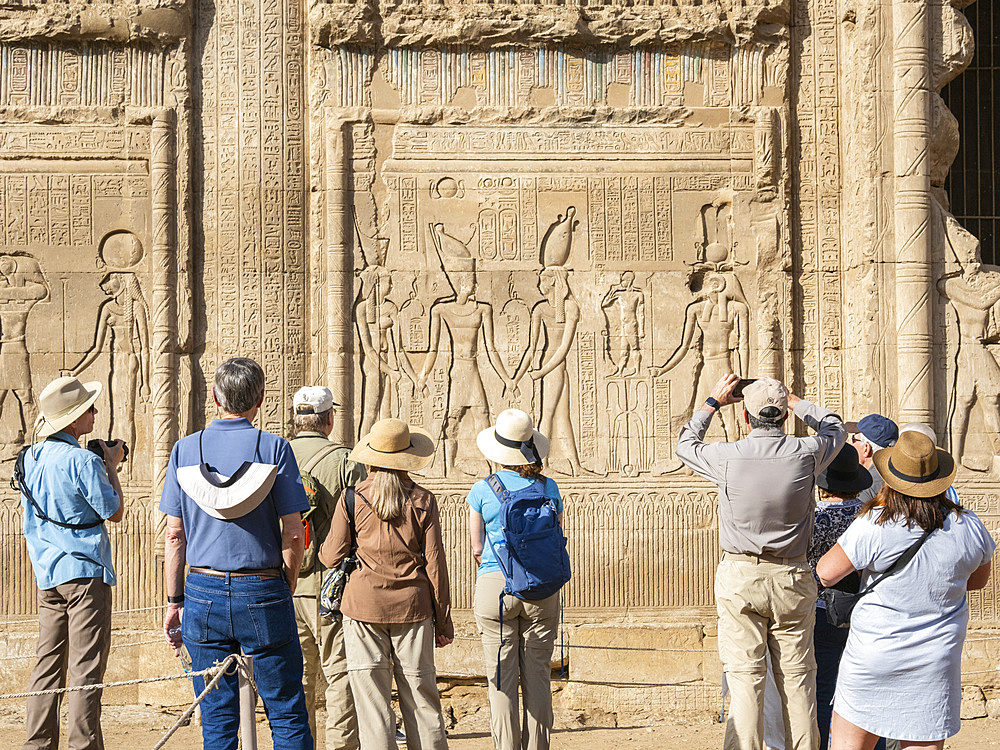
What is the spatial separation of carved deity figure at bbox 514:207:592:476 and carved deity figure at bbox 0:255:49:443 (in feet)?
11.7

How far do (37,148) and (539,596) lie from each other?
17.2 ft

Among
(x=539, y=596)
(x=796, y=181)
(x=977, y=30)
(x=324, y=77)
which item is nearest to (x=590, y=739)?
(x=539, y=596)

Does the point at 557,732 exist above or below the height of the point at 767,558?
below

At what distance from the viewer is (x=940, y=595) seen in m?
3.46

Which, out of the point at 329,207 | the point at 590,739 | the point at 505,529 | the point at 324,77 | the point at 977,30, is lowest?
the point at 590,739

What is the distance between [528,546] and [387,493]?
0.80 metres

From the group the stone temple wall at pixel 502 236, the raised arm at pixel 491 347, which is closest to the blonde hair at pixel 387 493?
the stone temple wall at pixel 502 236

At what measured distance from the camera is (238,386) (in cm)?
412

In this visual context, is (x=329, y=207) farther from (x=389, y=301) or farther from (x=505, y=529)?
(x=505, y=529)

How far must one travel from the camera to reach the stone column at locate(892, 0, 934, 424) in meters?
7.44

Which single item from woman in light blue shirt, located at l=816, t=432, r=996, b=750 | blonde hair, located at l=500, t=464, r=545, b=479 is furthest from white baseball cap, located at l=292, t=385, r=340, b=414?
woman in light blue shirt, located at l=816, t=432, r=996, b=750

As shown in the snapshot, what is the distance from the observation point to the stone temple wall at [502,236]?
7.52 m

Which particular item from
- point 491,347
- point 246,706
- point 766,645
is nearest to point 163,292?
point 491,347

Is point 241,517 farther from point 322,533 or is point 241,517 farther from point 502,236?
point 502,236
